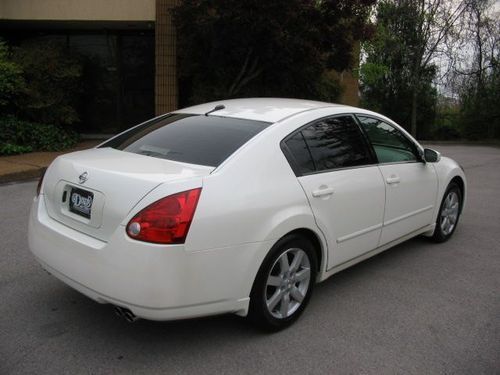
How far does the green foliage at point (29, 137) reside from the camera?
10773mm

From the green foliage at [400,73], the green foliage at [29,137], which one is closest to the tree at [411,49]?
the green foliage at [400,73]

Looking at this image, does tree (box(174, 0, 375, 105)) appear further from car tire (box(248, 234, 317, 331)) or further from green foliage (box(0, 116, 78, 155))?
car tire (box(248, 234, 317, 331))

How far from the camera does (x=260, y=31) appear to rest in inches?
412

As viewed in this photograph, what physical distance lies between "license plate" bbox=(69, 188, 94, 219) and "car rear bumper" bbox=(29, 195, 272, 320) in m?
0.13

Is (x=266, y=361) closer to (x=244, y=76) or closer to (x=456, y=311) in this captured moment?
(x=456, y=311)

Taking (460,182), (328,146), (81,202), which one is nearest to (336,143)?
(328,146)

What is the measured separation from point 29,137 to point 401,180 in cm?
920

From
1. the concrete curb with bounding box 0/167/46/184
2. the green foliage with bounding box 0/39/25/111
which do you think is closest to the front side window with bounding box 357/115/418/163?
the concrete curb with bounding box 0/167/46/184

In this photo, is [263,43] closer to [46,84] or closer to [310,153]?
[46,84]

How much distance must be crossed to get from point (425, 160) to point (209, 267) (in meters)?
2.88

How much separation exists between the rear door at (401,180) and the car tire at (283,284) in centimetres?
104

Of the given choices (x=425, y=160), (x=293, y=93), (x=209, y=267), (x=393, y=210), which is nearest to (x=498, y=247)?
(x=425, y=160)

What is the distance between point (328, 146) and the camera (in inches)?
154

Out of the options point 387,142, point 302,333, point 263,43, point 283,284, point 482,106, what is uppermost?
point 263,43
